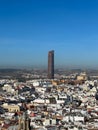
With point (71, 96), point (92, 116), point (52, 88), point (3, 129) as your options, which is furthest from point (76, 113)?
point (52, 88)

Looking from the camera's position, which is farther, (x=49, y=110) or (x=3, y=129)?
(x=49, y=110)

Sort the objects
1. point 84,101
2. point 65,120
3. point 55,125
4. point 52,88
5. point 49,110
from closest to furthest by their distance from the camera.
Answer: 1. point 55,125
2. point 65,120
3. point 49,110
4. point 84,101
5. point 52,88

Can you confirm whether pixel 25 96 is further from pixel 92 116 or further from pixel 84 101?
pixel 92 116

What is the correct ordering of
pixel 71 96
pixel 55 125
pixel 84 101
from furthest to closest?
1. pixel 71 96
2. pixel 84 101
3. pixel 55 125

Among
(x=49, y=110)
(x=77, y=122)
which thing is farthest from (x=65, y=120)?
(x=49, y=110)

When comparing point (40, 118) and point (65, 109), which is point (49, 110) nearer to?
point (65, 109)

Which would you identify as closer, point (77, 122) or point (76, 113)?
point (77, 122)

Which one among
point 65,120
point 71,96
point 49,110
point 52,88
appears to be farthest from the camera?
point 52,88

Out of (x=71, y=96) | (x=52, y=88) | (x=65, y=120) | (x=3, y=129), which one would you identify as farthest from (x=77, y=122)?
(x=52, y=88)

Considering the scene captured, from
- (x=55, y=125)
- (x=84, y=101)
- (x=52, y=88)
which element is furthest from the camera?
(x=52, y=88)
